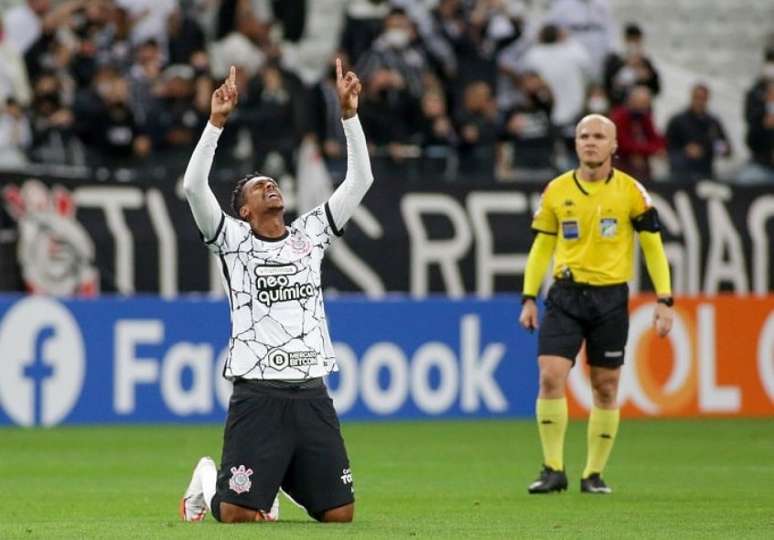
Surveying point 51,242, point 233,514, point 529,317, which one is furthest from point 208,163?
point 51,242

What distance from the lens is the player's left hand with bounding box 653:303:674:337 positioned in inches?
494

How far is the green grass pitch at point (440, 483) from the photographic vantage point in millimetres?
10250

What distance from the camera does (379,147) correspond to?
2205 cm

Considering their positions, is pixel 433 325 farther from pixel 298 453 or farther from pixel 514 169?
pixel 298 453

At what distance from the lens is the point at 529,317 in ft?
42.4

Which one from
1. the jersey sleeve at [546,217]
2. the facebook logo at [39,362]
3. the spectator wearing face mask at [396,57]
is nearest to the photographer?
the jersey sleeve at [546,217]

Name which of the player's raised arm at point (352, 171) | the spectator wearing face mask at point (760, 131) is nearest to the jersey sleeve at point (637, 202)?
the player's raised arm at point (352, 171)

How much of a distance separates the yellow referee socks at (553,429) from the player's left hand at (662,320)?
2.62ft

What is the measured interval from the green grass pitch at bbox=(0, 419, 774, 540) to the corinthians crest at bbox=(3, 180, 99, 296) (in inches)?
85.7

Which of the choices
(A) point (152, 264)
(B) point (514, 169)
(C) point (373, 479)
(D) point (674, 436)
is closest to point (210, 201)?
(C) point (373, 479)

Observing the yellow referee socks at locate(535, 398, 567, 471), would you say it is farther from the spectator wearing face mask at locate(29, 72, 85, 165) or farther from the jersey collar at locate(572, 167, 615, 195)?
the spectator wearing face mask at locate(29, 72, 85, 165)

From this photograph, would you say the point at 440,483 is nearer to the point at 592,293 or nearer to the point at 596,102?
the point at 592,293

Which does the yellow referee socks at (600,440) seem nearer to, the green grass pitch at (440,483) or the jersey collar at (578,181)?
the green grass pitch at (440,483)

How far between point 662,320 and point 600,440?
895 millimetres
